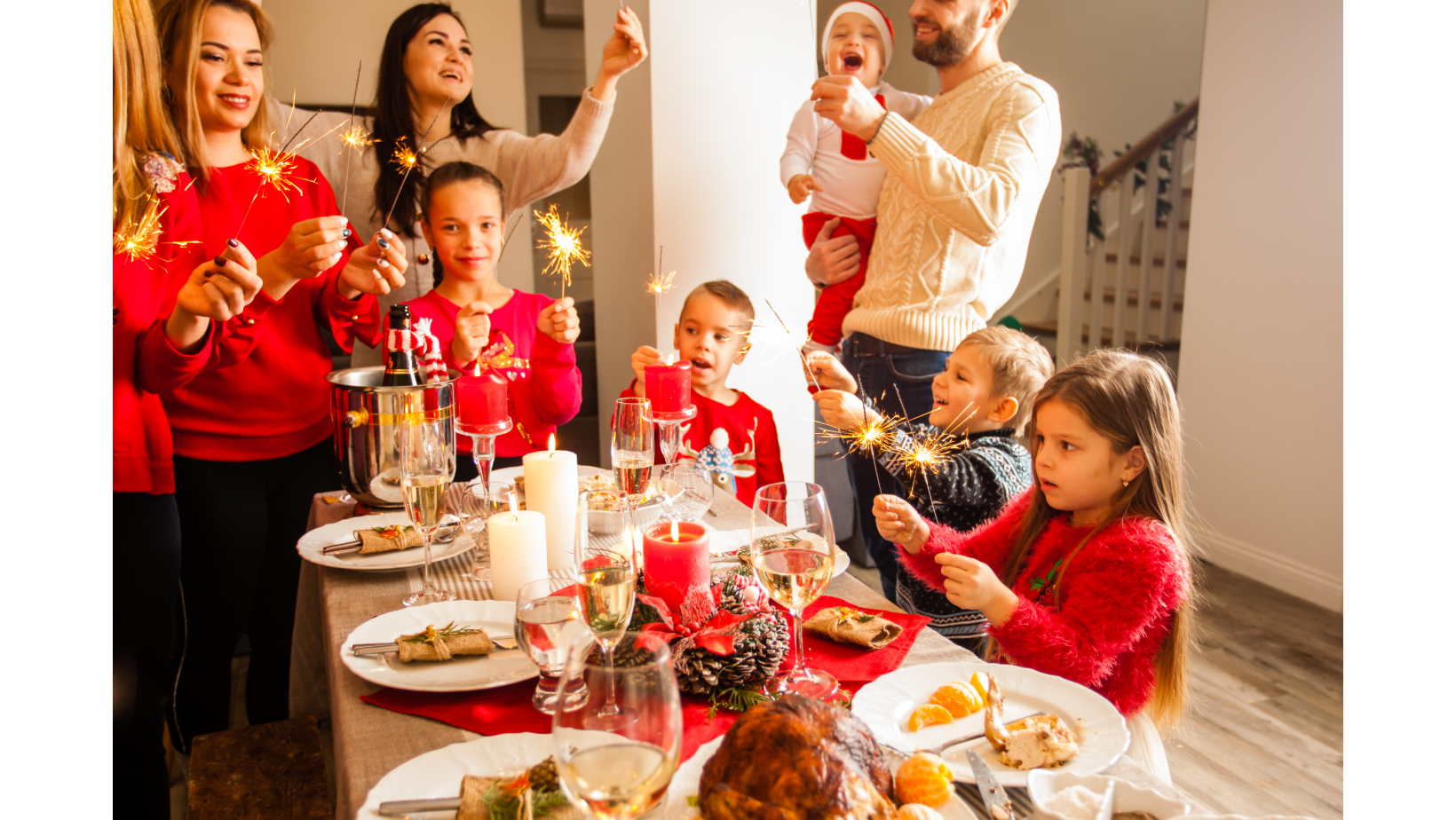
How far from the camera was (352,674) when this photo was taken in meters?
0.94

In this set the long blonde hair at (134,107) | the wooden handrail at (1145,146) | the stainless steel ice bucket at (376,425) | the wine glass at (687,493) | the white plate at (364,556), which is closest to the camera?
the white plate at (364,556)

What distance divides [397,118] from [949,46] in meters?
1.46

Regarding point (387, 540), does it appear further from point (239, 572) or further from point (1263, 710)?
point (1263, 710)

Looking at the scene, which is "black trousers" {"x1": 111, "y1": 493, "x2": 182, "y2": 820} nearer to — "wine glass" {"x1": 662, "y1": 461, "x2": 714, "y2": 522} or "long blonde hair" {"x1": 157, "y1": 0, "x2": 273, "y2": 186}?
"long blonde hair" {"x1": 157, "y1": 0, "x2": 273, "y2": 186}

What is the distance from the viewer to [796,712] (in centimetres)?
62

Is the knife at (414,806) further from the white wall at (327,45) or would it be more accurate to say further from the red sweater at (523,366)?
the white wall at (327,45)

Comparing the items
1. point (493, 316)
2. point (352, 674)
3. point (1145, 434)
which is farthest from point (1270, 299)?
point (352, 674)

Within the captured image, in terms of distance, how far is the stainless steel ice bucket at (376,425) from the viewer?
134cm

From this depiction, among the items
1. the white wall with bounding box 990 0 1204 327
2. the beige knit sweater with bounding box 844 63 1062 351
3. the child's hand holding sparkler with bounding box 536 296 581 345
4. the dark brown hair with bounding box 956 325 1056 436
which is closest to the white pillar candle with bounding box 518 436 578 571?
the child's hand holding sparkler with bounding box 536 296 581 345

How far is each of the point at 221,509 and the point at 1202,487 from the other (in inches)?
121

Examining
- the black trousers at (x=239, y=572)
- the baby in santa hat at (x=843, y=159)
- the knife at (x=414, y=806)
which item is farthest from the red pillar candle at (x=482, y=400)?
the baby in santa hat at (x=843, y=159)

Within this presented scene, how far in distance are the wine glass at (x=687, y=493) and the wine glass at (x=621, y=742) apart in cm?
Answer: 85

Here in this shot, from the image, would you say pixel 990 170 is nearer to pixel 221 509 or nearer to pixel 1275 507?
pixel 221 509

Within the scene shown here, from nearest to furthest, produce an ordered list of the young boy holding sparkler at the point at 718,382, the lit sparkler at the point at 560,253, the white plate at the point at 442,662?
the white plate at the point at 442,662 → the young boy holding sparkler at the point at 718,382 → the lit sparkler at the point at 560,253
